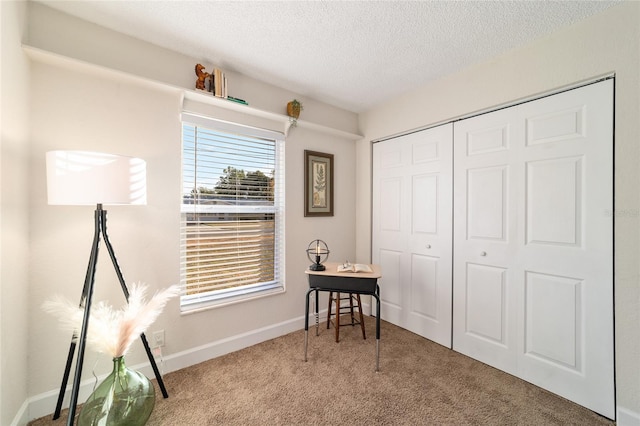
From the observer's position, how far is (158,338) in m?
2.01

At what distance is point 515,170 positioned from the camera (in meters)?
2.04

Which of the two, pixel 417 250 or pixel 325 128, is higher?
pixel 325 128

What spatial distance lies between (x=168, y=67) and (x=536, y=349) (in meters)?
3.49

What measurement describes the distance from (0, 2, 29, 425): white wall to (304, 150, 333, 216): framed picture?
204cm

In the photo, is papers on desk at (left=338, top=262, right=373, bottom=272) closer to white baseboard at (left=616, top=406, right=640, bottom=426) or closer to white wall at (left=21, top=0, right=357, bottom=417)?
white wall at (left=21, top=0, right=357, bottom=417)

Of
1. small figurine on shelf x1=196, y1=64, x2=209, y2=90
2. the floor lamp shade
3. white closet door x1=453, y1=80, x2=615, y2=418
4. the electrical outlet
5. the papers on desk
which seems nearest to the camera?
the floor lamp shade

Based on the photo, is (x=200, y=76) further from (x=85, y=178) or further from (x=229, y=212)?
(x=85, y=178)

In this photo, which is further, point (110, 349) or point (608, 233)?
point (608, 233)

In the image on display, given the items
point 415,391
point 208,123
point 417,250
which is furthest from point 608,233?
point 208,123

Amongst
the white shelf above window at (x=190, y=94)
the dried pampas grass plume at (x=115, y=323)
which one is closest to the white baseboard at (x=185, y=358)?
the dried pampas grass plume at (x=115, y=323)

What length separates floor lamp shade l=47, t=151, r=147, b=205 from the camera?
131 cm

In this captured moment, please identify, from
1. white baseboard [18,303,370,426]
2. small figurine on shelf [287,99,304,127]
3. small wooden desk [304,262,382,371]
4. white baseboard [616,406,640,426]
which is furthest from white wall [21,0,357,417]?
white baseboard [616,406,640,426]

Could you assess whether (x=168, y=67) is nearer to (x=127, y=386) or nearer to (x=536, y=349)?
(x=127, y=386)

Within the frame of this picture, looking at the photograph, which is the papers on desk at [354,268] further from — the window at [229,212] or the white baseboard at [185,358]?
the white baseboard at [185,358]
